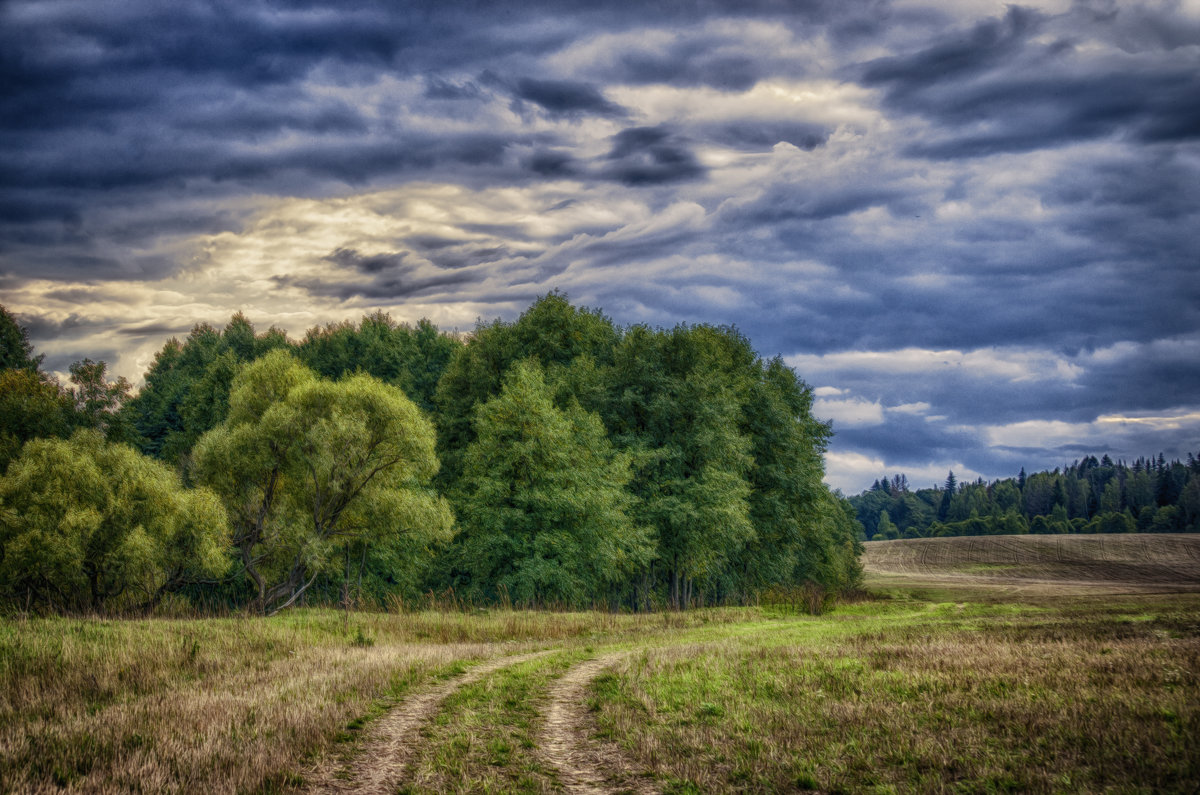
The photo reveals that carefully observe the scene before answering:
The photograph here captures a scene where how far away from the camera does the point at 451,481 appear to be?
48188mm

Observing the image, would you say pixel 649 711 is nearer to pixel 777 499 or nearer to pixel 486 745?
pixel 486 745

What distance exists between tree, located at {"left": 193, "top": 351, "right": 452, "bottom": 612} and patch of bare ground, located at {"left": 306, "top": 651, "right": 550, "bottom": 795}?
24056 millimetres

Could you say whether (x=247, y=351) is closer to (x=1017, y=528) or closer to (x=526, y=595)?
(x=526, y=595)

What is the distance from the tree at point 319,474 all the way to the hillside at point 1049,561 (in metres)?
67.5

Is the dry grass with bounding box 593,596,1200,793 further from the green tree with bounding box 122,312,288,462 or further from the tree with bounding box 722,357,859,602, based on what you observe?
the green tree with bounding box 122,312,288,462

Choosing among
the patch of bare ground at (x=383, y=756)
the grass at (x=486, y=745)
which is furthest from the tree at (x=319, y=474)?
the patch of bare ground at (x=383, y=756)

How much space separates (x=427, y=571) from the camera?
1922 inches

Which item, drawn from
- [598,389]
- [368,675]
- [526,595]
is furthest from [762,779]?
[598,389]

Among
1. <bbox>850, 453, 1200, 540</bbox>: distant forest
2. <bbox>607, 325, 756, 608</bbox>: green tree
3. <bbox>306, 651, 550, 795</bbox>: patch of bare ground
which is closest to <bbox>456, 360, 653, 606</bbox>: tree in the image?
<bbox>607, 325, 756, 608</bbox>: green tree

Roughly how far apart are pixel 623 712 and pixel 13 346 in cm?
7138

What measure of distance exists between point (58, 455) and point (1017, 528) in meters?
169

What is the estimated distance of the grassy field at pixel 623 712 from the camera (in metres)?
7.39

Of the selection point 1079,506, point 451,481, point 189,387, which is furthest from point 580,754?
point 1079,506

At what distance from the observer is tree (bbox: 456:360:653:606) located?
123 feet
